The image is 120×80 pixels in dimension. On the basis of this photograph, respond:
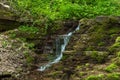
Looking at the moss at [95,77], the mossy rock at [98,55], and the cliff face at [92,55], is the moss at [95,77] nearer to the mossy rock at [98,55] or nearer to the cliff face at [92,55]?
the cliff face at [92,55]

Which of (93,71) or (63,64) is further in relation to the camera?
(63,64)

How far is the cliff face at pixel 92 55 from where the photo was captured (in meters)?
10.3

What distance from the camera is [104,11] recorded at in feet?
59.3

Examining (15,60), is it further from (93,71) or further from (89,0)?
(89,0)

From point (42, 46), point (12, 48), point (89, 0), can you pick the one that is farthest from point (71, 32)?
point (89, 0)

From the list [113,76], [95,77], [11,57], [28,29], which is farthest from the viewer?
[28,29]

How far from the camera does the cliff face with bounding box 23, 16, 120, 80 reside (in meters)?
10.3

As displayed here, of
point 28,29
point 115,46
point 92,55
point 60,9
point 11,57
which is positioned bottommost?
point 11,57

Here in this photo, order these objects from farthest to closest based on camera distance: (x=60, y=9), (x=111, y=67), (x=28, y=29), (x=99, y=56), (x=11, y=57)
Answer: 1. (x=60, y=9)
2. (x=28, y=29)
3. (x=11, y=57)
4. (x=99, y=56)
5. (x=111, y=67)

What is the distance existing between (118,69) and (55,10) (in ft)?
28.3

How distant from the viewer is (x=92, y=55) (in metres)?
11.6

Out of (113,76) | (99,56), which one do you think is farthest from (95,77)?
(99,56)

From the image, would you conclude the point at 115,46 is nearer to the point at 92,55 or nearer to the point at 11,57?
the point at 92,55

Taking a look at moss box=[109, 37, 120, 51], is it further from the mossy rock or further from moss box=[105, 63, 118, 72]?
moss box=[105, 63, 118, 72]
